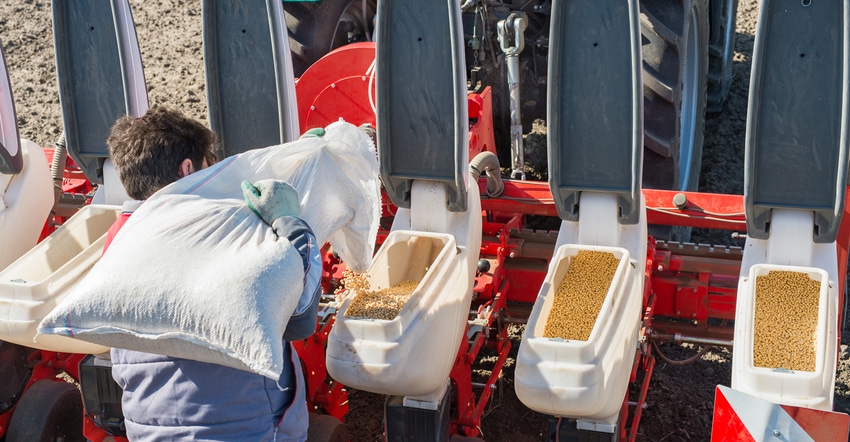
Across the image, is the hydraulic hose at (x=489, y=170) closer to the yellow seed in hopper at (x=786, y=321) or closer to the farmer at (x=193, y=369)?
the yellow seed in hopper at (x=786, y=321)

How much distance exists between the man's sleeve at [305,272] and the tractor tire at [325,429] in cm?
91

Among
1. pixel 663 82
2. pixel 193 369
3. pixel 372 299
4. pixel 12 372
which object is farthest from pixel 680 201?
pixel 12 372

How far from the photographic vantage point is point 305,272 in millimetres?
2383

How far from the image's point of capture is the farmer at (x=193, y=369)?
92.8 inches

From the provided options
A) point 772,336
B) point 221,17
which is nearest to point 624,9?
point 772,336

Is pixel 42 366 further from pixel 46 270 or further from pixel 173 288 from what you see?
pixel 173 288

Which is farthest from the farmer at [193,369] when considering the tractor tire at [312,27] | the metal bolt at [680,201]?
the tractor tire at [312,27]

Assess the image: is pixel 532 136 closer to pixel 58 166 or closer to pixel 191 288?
pixel 58 166

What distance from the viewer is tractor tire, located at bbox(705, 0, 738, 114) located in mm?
5672

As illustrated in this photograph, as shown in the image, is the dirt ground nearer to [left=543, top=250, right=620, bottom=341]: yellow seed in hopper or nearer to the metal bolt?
the metal bolt

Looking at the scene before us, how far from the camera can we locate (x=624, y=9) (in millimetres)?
3125

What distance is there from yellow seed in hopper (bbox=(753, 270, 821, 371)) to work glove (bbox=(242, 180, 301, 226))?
1.44m

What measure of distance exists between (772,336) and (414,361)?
42.4 inches

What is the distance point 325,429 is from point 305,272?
43.4 inches
